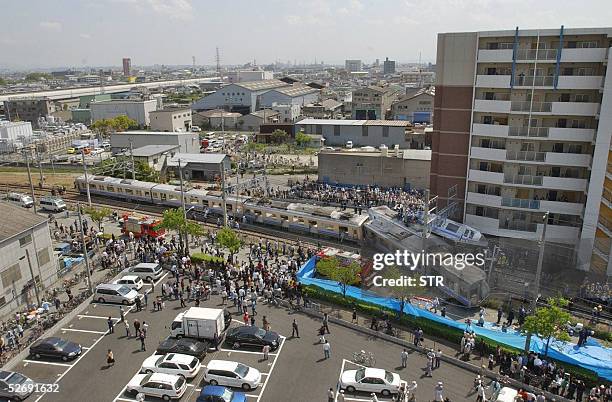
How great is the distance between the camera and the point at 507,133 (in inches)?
1178

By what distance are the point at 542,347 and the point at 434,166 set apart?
16.9 m

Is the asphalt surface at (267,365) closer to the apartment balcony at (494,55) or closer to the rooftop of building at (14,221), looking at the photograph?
the rooftop of building at (14,221)

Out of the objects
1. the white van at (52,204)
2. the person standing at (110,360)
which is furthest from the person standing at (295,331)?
the white van at (52,204)

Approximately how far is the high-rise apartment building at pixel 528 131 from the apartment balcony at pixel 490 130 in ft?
0.20

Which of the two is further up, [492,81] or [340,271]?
[492,81]

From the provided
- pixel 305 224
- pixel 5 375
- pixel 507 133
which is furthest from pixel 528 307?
pixel 5 375

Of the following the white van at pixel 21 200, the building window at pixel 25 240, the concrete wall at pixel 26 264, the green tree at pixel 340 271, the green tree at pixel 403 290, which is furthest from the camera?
the white van at pixel 21 200

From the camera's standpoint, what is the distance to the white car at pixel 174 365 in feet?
56.7

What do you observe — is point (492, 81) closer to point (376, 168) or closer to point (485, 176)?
point (485, 176)

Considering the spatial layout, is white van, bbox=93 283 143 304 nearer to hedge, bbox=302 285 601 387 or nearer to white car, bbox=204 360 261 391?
white car, bbox=204 360 261 391

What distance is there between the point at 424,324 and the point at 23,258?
20648mm

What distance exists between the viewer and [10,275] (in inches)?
910

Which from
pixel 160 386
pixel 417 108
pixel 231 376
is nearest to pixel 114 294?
pixel 160 386

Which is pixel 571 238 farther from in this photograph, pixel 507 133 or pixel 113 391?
pixel 113 391
